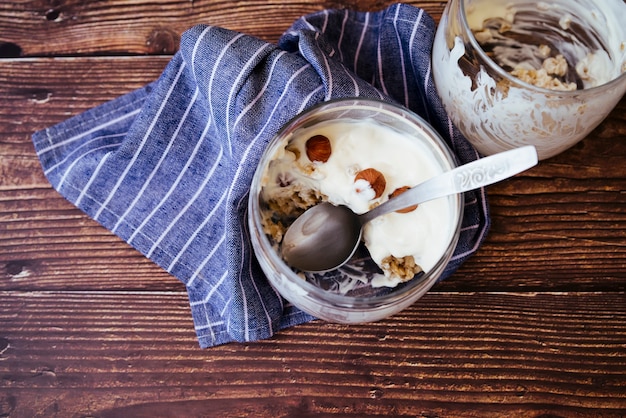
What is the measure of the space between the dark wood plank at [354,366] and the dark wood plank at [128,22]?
0.44 m

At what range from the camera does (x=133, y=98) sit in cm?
102

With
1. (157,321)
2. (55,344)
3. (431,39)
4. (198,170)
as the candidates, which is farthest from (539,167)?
(55,344)

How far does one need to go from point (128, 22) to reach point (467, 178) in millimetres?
644

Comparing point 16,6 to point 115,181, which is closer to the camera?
point 115,181

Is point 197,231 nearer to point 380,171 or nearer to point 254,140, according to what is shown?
point 254,140

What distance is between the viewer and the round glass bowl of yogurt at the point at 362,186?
2.72ft

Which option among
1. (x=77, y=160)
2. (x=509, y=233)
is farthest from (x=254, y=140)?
(x=509, y=233)

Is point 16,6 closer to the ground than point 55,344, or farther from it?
farther from it

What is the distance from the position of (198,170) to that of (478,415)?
1.78 feet

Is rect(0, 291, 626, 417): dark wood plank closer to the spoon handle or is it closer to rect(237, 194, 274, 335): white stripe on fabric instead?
rect(237, 194, 274, 335): white stripe on fabric

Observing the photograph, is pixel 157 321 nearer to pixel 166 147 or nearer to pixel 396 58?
pixel 166 147

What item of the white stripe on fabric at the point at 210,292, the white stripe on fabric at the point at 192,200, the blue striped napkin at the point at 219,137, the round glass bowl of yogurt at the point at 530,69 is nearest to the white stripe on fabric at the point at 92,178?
the blue striped napkin at the point at 219,137

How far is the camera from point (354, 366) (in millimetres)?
958

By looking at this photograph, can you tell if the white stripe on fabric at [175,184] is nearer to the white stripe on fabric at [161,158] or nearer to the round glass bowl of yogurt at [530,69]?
the white stripe on fabric at [161,158]
